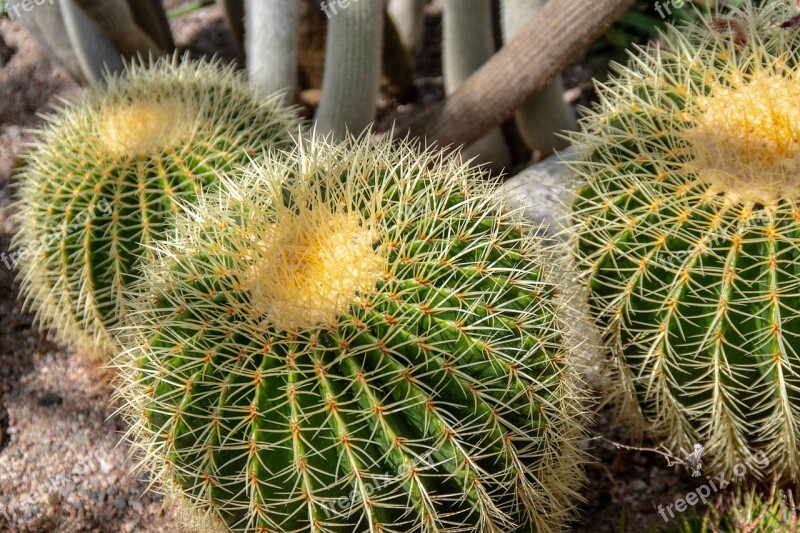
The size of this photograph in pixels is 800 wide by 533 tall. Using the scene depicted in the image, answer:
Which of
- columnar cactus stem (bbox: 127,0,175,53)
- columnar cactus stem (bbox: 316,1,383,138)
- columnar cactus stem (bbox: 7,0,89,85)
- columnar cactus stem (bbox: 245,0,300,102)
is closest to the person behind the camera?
columnar cactus stem (bbox: 316,1,383,138)

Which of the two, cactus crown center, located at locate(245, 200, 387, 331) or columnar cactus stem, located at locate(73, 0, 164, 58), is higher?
columnar cactus stem, located at locate(73, 0, 164, 58)

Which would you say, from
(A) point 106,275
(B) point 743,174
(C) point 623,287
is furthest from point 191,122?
(B) point 743,174

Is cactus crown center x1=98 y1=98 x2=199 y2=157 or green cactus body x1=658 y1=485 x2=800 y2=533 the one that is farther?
cactus crown center x1=98 y1=98 x2=199 y2=157

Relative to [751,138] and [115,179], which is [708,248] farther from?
[115,179]

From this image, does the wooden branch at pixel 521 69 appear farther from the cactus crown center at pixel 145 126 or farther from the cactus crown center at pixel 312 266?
the cactus crown center at pixel 312 266

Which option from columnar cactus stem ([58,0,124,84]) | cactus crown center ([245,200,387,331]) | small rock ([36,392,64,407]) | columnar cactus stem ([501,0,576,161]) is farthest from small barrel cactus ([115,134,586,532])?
columnar cactus stem ([58,0,124,84])

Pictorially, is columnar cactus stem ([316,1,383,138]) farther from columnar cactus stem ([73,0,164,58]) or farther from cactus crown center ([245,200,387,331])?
cactus crown center ([245,200,387,331])

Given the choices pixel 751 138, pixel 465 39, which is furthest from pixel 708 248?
pixel 465 39
